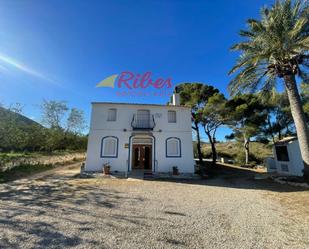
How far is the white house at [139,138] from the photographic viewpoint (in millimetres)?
14477

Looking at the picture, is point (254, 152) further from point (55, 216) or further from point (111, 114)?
point (55, 216)

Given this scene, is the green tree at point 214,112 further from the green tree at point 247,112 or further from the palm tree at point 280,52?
the palm tree at point 280,52

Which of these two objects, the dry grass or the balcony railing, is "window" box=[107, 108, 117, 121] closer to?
the balcony railing

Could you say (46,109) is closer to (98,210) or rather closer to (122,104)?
(122,104)

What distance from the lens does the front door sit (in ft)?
52.0

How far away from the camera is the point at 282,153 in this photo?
16406 mm

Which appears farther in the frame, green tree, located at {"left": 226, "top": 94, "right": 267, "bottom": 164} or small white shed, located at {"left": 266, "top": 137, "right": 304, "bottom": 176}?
green tree, located at {"left": 226, "top": 94, "right": 267, "bottom": 164}

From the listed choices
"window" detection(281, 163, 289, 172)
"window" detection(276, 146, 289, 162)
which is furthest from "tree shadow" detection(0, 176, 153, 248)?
"window" detection(276, 146, 289, 162)

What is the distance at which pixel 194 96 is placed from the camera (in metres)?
20.9

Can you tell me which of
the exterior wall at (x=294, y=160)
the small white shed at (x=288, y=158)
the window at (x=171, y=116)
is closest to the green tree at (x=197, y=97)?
the window at (x=171, y=116)

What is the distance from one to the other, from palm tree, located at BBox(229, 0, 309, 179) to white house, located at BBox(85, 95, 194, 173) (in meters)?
5.91

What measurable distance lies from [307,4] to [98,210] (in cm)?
1596

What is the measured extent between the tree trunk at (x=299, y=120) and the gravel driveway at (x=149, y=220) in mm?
3549

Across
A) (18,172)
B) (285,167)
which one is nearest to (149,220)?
(18,172)
